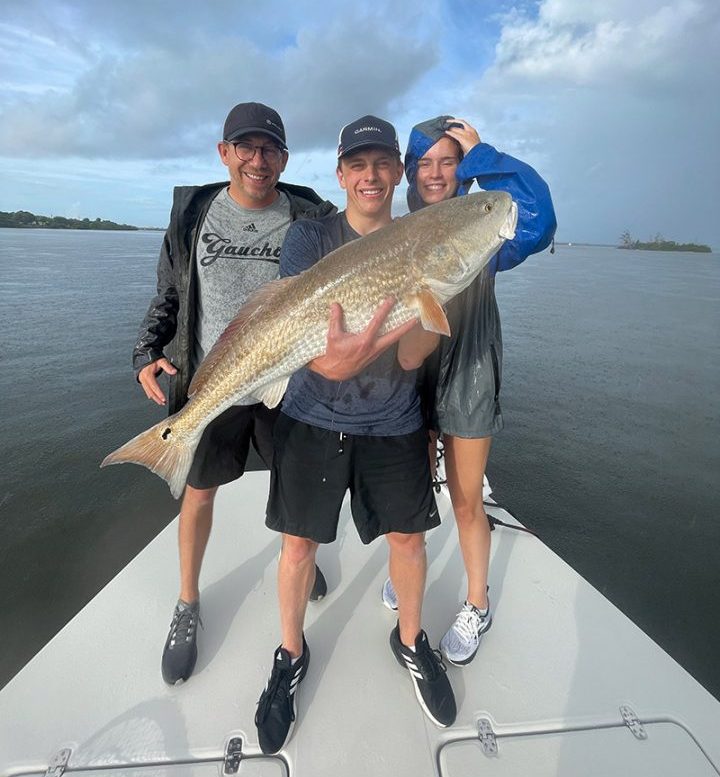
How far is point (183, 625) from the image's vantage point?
3029 mm

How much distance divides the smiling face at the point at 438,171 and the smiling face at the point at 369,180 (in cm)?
39

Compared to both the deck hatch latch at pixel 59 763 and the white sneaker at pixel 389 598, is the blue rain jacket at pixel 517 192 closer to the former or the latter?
the white sneaker at pixel 389 598

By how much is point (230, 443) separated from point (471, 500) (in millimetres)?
1657

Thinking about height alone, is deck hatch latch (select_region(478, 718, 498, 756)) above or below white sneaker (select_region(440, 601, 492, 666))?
below

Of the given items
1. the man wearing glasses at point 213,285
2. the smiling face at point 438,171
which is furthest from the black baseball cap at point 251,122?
the smiling face at point 438,171

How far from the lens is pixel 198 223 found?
10.3 ft

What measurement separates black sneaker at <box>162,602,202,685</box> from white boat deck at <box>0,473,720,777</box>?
77mm

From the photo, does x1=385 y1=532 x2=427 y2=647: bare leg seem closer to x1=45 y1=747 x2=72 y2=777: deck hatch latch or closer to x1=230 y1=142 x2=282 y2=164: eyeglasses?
x1=45 y1=747 x2=72 y2=777: deck hatch latch

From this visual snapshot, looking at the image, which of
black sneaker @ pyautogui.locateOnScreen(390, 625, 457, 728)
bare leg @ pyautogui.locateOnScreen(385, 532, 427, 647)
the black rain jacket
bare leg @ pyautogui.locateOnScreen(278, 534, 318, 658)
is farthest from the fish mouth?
black sneaker @ pyautogui.locateOnScreen(390, 625, 457, 728)

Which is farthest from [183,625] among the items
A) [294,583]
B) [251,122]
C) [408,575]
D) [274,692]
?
[251,122]

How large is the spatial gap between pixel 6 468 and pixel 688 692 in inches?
324

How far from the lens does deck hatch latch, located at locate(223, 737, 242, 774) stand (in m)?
2.32

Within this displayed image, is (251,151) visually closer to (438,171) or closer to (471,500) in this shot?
(438,171)

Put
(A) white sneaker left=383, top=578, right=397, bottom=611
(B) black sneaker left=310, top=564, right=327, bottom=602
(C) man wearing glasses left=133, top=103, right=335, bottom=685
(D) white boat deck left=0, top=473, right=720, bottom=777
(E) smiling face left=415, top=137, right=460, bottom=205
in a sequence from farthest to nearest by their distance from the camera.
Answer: (B) black sneaker left=310, top=564, right=327, bottom=602, (A) white sneaker left=383, top=578, right=397, bottom=611, (C) man wearing glasses left=133, top=103, right=335, bottom=685, (E) smiling face left=415, top=137, right=460, bottom=205, (D) white boat deck left=0, top=473, right=720, bottom=777
